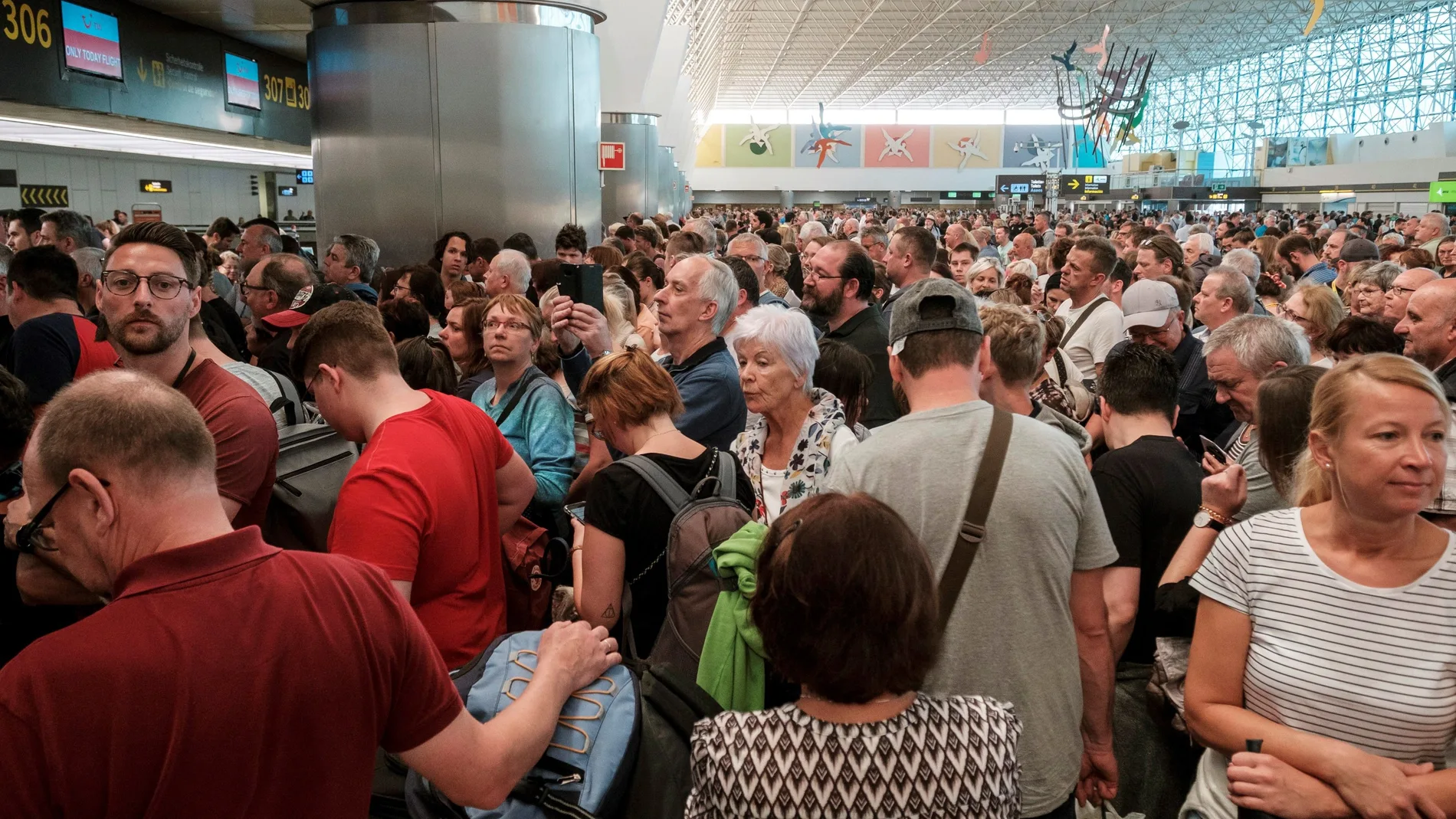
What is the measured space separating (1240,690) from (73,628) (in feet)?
7.14

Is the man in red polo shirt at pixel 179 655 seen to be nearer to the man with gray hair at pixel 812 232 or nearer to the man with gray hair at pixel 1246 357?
the man with gray hair at pixel 1246 357

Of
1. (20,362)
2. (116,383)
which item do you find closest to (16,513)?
(116,383)

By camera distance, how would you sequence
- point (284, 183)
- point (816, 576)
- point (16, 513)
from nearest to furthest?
point (816, 576)
point (16, 513)
point (284, 183)

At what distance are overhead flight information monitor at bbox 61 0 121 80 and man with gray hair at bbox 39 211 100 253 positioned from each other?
7.37 feet

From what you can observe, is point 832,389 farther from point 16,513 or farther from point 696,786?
point 16,513

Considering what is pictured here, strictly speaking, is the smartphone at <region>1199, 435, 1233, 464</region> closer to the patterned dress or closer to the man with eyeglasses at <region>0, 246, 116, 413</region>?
the patterned dress

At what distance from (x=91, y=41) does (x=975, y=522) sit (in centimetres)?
1001

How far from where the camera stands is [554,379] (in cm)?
445

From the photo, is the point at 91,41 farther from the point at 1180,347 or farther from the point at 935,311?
the point at 935,311

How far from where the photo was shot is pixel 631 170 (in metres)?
21.2

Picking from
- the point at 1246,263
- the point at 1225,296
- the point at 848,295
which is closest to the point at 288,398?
the point at 848,295

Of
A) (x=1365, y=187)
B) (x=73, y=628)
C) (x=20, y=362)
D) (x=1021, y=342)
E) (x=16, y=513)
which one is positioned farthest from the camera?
(x=1365, y=187)

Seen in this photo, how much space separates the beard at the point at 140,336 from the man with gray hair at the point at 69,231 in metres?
4.91

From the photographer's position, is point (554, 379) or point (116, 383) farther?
point (554, 379)
